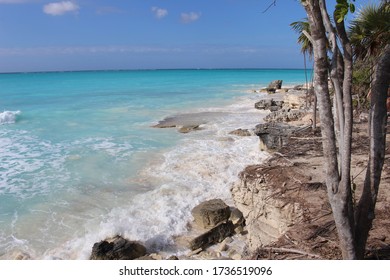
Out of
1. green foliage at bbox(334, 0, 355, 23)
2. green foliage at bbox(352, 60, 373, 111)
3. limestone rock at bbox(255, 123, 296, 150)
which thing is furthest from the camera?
limestone rock at bbox(255, 123, 296, 150)

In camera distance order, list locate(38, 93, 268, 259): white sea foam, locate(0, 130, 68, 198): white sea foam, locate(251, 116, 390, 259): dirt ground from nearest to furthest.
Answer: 1. locate(251, 116, 390, 259): dirt ground
2. locate(38, 93, 268, 259): white sea foam
3. locate(0, 130, 68, 198): white sea foam

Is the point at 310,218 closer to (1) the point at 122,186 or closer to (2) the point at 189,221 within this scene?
(2) the point at 189,221

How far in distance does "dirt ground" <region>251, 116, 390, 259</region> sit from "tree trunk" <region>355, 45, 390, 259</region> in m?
1.02

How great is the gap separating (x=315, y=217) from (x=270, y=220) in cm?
104

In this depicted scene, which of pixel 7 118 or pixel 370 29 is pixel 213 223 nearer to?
pixel 370 29

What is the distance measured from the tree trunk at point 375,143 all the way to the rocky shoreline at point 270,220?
102 centimetres

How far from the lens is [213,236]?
8266 millimetres

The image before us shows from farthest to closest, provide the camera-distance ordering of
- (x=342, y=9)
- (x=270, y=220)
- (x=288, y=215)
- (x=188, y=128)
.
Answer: (x=188, y=128), (x=270, y=220), (x=288, y=215), (x=342, y=9)

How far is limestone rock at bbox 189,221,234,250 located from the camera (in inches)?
316

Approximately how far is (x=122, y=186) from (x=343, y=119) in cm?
958

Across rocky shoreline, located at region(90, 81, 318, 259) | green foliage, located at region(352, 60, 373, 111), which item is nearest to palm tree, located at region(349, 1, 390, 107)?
green foliage, located at region(352, 60, 373, 111)

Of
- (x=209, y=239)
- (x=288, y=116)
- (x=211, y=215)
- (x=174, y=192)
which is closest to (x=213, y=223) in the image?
(x=211, y=215)

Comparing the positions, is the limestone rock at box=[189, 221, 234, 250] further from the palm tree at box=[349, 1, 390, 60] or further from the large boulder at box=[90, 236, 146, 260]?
the palm tree at box=[349, 1, 390, 60]

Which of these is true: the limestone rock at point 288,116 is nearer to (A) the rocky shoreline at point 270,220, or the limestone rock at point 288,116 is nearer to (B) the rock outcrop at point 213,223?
(A) the rocky shoreline at point 270,220
